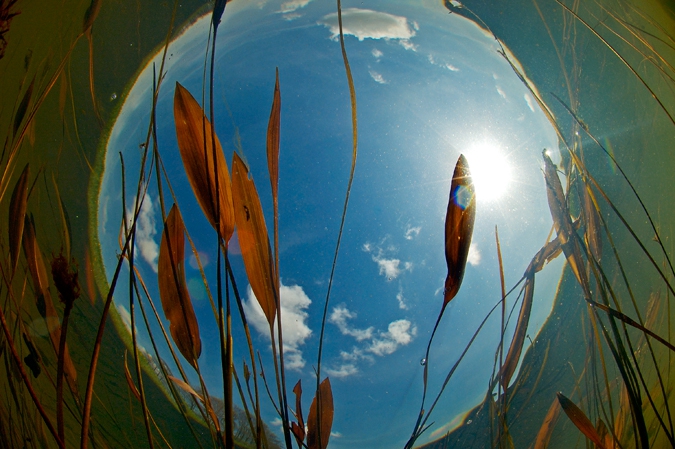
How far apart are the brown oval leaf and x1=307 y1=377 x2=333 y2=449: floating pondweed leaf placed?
0.88ft

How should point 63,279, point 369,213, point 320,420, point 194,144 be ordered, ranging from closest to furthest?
point 63,279 < point 194,144 < point 320,420 < point 369,213

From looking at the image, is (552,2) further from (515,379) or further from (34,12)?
(34,12)

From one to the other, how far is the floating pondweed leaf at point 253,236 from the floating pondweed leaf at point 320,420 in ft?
0.61

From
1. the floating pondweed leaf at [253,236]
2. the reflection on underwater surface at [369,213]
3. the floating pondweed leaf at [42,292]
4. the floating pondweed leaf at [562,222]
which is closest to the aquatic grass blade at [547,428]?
the reflection on underwater surface at [369,213]

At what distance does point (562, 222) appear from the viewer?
0.51m

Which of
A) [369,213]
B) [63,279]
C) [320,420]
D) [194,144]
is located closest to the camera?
[63,279]

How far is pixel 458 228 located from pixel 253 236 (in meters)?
0.25

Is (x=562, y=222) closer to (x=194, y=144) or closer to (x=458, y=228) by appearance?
(x=458, y=228)

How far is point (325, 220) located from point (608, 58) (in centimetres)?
64

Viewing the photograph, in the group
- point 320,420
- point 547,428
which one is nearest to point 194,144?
point 320,420

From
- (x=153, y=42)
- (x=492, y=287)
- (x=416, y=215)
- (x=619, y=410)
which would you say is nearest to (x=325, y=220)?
(x=416, y=215)

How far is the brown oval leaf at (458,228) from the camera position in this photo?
349 mm

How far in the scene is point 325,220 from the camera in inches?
24.9

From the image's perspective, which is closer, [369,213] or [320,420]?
[320,420]
